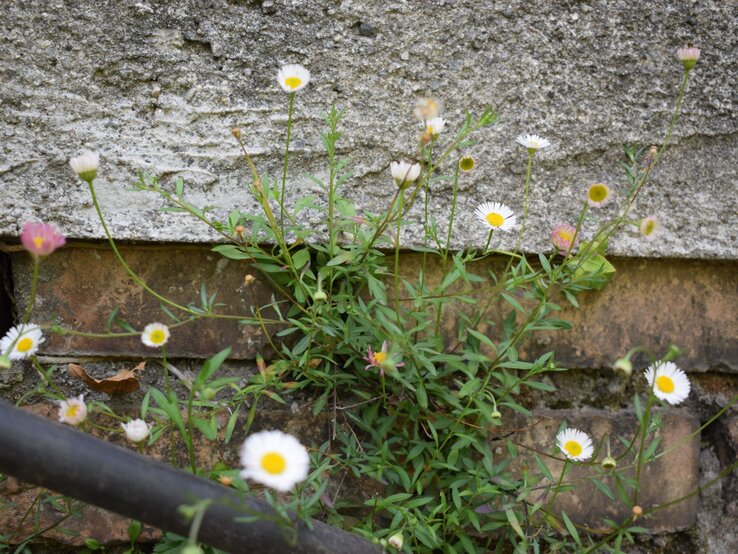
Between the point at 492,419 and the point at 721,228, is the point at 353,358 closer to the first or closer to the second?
the point at 492,419

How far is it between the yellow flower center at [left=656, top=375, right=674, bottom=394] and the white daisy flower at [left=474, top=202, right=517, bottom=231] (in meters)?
0.32

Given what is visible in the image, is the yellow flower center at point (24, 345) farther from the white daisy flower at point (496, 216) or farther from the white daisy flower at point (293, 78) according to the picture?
the white daisy flower at point (496, 216)

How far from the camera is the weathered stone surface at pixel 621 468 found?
1.26 m

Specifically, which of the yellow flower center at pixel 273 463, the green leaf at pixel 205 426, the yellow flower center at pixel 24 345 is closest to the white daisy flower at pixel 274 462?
the yellow flower center at pixel 273 463

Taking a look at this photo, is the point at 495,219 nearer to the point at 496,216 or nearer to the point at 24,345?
the point at 496,216

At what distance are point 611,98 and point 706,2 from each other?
0.24 meters

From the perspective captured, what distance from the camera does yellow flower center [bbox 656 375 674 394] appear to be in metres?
1.07

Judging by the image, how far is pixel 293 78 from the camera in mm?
1063

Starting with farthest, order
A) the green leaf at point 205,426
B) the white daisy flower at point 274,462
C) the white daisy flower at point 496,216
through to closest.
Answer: the white daisy flower at point 496,216
the green leaf at point 205,426
the white daisy flower at point 274,462

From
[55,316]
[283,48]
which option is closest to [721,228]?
[283,48]

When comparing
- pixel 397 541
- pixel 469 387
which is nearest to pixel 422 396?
pixel 469 387

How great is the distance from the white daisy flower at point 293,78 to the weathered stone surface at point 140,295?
326 millimetres

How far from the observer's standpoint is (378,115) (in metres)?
1.22

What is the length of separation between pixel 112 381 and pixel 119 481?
1.40 feet
